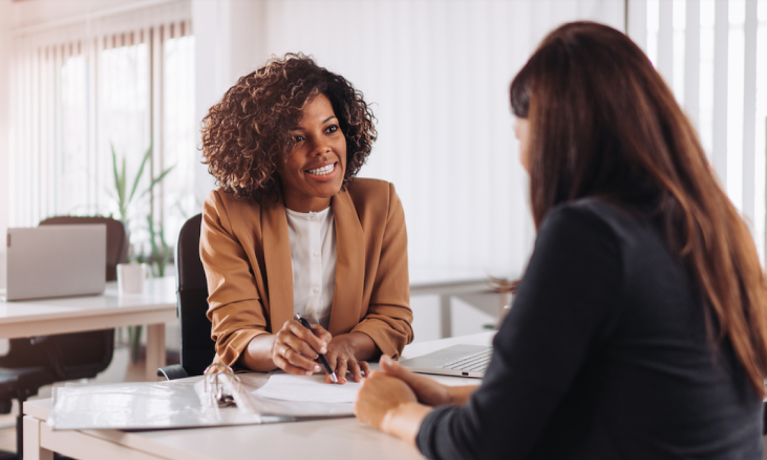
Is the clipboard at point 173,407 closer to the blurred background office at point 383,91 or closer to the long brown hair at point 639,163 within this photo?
the long brown hair at point 639,163

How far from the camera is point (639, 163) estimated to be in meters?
0.65

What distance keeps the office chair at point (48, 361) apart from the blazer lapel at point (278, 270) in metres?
1.54

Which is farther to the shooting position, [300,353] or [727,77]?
[727,77]

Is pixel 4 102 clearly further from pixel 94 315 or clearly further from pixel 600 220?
pixel 600 220

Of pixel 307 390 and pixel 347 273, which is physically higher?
pixel 347 273

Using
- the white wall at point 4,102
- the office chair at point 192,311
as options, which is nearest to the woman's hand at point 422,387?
the office chair at point 192,311

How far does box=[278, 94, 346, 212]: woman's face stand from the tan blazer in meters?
0.08

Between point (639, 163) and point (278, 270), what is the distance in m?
0.94

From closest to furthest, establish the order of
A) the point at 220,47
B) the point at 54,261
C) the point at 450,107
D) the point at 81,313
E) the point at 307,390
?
the point at 307,390 → the point at 81,313 → the point at 54,261 → the point at 450,107 → the point at 220,47

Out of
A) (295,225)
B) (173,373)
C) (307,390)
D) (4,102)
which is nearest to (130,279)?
(173,373)

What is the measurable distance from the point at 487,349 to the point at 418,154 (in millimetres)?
2198

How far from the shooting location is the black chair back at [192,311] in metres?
1.64

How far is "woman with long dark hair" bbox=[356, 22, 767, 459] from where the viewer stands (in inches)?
23.6

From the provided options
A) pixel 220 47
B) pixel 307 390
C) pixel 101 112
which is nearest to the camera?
pixel 307 390
